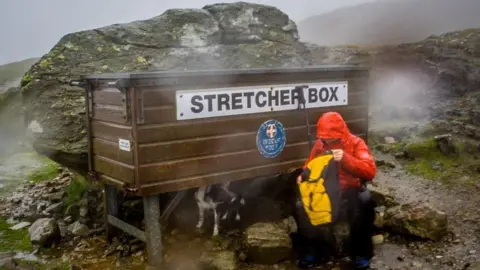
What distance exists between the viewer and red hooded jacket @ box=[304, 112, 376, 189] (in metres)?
5.54

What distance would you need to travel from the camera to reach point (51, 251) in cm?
697

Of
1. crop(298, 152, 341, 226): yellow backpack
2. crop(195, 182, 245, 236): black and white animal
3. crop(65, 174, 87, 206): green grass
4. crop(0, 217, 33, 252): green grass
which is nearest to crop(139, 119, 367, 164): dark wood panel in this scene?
crop(195, 182, 245, 236): black and white animal

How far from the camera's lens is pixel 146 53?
30.5 ft

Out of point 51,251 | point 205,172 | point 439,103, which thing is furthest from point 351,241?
point 439,103

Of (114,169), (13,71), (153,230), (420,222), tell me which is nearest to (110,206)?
(114,169)

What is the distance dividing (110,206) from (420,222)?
4.32 meters

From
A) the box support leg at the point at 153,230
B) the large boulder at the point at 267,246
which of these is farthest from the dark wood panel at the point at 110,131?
the large boulder at the point at 267,246

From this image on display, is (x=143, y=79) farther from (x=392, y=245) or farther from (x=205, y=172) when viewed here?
(x=392, y=245)

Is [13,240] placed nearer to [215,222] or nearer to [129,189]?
[129,189]

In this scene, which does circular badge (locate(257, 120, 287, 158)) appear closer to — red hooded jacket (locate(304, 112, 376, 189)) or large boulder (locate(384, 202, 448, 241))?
red hooded jacket (locate(304, 112, 376, 189))

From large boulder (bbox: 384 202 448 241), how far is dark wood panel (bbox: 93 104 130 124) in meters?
3.84

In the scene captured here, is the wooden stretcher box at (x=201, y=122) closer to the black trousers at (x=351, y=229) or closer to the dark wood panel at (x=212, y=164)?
the dark wood panel at (x=212, y=164)

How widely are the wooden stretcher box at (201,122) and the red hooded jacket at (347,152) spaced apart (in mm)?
1017

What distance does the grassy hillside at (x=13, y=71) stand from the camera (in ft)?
114
